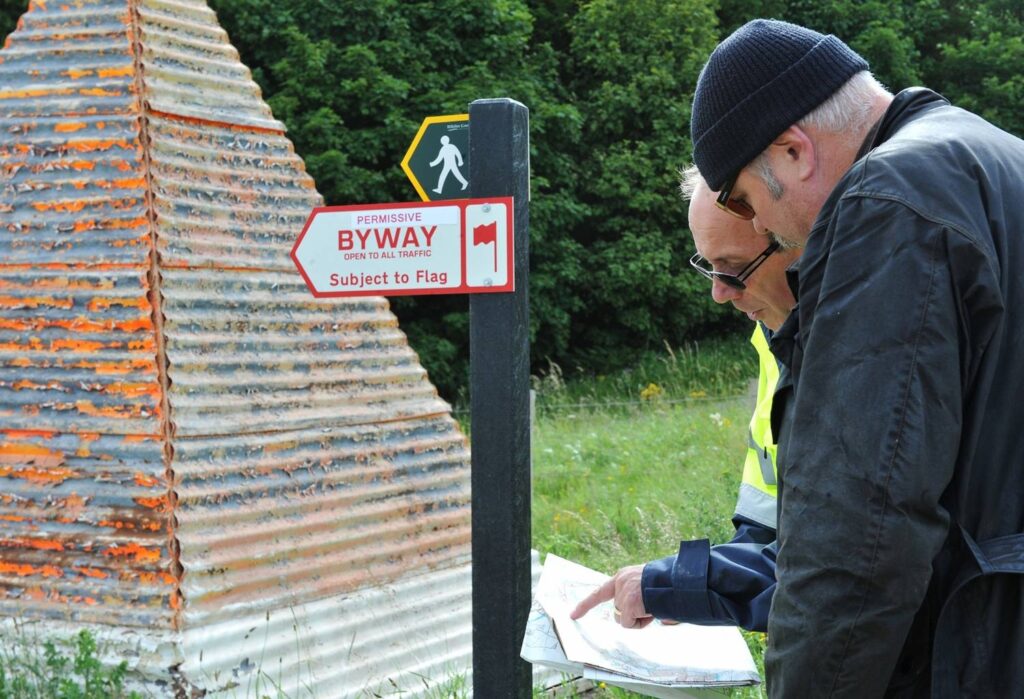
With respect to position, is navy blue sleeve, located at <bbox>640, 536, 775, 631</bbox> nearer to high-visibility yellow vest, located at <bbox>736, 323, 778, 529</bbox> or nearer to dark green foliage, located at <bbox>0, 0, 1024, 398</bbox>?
high-visibility yellow vest, located at <bbox>736, 323, 778, 529</bbox>

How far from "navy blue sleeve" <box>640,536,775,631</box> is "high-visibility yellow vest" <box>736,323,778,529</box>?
40 cm

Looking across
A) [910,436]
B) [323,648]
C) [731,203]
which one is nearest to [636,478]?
[323,648]

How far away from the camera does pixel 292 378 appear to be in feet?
14.1

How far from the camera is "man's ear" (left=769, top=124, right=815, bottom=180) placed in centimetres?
178

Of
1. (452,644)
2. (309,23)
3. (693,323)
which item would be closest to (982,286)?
Result: (452,644)

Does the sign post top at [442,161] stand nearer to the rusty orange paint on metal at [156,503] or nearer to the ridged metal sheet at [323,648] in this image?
the rusty orange paint on metal at [156,503]

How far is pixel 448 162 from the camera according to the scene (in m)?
2.86

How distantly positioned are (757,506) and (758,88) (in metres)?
1.29

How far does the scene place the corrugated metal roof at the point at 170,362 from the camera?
3795 mm

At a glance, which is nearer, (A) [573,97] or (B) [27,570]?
(B) [27,570]

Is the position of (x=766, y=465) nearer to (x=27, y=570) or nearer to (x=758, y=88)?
(x=758, y=88)

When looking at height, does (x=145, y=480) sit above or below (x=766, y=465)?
below

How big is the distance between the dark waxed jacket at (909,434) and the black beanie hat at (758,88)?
0.21m

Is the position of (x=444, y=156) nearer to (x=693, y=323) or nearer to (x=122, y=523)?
(x=122, y=523)
